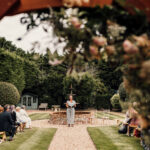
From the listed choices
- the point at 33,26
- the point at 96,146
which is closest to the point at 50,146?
the point at 96,146

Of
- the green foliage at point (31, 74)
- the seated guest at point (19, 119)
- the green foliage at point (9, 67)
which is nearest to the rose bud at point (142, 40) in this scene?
the seated guest at point (19, 119)

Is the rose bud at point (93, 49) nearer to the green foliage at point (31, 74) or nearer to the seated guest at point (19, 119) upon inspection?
the seated guest at point (19, 119)

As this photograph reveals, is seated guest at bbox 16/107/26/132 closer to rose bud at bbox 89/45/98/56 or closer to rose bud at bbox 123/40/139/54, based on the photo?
rose bud at bbox 89/45/98/56

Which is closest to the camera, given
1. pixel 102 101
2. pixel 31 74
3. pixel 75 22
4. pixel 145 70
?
pixel 145 70

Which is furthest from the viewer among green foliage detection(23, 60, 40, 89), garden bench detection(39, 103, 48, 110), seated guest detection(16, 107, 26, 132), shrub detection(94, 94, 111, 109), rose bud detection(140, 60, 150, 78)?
green foliage detection(23, 60, 40, 89)

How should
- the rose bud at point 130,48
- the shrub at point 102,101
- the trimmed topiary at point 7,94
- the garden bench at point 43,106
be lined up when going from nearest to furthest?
1. the rose bud at point 130,48
2. the trimmed topiary at point 7,94
3. the garden bench at point 43,106
4. the shrub at point 102,101

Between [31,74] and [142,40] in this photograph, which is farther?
[31,74]

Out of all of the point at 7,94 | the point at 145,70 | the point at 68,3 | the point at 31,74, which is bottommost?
the point at 145,70

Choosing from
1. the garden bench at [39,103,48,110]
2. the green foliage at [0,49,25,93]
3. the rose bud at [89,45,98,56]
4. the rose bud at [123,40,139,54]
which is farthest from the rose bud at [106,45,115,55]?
the garden bench at [39,103,48,110]

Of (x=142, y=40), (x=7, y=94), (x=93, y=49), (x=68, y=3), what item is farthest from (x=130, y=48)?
(x=7, y=94)

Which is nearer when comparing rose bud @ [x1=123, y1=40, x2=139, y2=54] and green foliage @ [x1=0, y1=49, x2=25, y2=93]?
rose bud @ [x1=123, y1=40, x2=139, y2=54]

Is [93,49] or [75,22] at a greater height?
[75,22]

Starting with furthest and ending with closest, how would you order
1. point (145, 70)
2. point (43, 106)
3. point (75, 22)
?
point (43, 106)
point (75, 22)
point (145, 70)

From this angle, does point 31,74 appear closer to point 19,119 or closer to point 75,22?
point 19,119
